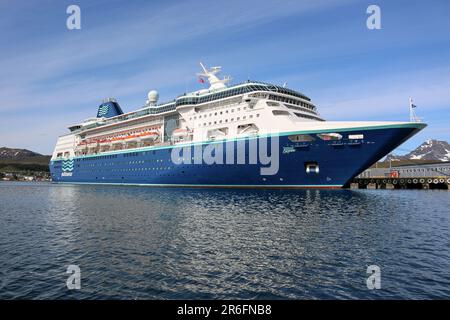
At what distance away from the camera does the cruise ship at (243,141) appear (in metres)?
31.6

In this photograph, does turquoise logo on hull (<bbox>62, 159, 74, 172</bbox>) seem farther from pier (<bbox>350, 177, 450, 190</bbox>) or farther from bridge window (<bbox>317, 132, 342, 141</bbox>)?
pier (<bbox>350, 177, 450, 190</bbox>)

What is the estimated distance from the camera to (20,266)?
32.6 ft

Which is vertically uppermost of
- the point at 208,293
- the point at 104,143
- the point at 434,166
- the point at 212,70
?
the point at 212,70

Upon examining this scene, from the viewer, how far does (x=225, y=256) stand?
36.0 ft

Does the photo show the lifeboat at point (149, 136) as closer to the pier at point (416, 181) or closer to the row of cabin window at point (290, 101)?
the row of cabin window at point (290, 101)

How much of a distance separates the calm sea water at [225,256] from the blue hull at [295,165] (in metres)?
12.9

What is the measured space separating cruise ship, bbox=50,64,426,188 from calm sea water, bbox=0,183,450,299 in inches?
527

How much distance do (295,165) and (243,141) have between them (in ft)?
23.3

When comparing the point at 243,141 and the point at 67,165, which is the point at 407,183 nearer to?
the point at 243,141

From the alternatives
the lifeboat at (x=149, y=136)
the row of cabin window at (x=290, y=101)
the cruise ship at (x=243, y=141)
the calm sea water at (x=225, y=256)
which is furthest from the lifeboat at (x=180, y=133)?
the calm sea water at (x=225, y=256)

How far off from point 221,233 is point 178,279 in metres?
5.85
